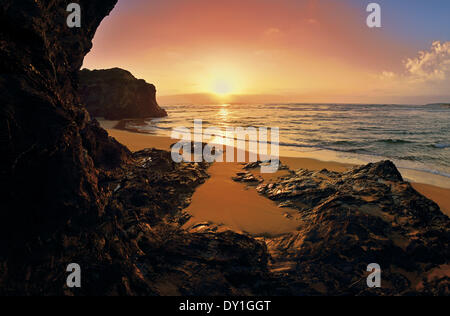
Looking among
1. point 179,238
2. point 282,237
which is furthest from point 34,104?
point 282,237

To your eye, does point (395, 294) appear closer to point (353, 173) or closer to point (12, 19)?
point (353, 173)

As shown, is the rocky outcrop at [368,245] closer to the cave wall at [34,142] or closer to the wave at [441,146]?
the cave wall at [34,142]

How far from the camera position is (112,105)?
132 ft

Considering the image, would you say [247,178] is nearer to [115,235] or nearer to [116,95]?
[115,235]

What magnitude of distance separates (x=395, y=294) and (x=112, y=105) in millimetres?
45409

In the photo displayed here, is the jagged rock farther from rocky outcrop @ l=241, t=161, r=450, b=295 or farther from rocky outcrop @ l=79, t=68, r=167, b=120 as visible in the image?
rocky outcrop @ l=79, t=68, r=167, b=120

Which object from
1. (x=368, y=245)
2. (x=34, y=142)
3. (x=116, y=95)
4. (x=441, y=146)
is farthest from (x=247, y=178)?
(x=116, y=95)

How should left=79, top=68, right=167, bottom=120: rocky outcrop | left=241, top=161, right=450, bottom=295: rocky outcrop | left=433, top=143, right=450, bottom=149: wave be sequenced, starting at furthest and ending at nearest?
left=79, top=68, right=167, bottom=120: rocky outcrop < left=433, top=143, right=450, bottom=149: wave < left=241, top=161, right=450, bottom=295: rocky outcrop

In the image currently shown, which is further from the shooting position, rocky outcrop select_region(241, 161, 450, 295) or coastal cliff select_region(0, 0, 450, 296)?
rocky outcrop select_region(241, 161, 450, 295)

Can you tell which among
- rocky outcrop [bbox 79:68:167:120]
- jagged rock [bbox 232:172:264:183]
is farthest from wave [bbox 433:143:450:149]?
rocky outcrop [bbox 79:68:167:120]

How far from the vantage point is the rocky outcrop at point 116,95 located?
40.2 meters

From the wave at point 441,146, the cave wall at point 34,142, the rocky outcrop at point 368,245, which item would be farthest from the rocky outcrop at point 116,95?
the rocky outcrop at point 368,245

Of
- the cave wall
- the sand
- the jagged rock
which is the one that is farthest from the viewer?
the jagged rock

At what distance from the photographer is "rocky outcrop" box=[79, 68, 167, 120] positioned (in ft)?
132
